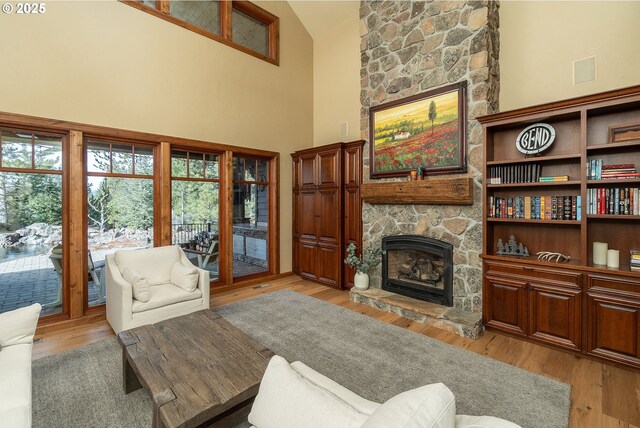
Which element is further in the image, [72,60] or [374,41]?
[374,41]

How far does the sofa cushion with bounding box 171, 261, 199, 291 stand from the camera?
11.6 ft

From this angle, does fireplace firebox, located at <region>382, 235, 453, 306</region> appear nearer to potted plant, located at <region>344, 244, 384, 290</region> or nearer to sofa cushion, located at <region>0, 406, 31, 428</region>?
potted plant, located at <region>344, 244, 384, 290</region>

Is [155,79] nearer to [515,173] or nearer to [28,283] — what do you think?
[28,283]

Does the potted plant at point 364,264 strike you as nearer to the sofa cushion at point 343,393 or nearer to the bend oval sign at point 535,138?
the bend oval sign at point 535,138

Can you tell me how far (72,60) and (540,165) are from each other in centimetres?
556

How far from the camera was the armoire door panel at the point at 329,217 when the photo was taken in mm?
5070

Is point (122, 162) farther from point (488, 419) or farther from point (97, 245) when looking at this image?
point (488, 419)

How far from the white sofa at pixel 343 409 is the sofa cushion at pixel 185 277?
275 centimetres

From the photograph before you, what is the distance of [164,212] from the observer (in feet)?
14.3

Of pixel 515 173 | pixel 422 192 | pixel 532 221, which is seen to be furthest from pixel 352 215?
pixel 532 221

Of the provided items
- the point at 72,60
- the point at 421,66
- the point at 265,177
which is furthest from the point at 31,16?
the point at 421,66

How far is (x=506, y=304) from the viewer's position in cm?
333

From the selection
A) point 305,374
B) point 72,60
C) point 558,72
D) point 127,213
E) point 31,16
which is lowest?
point 305,374

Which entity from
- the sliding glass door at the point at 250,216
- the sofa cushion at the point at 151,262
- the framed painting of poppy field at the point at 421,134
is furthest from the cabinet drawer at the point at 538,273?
the sofa cushion at the point at 151,262
